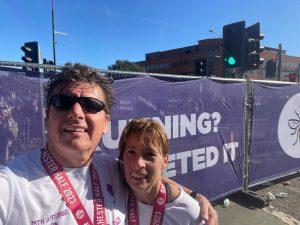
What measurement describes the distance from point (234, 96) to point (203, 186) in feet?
5.98

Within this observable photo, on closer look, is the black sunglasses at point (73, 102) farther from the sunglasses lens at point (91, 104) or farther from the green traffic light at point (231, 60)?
the green traffic light at point (231, 60)

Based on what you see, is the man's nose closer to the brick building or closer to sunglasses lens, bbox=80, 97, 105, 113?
sunglasses lens, bbox=80, 97, 105, 113

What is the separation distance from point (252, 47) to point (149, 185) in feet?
23.9

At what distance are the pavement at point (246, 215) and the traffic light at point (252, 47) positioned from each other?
4.02 m

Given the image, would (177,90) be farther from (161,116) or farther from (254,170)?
(254,170)

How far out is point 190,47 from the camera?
72.9m

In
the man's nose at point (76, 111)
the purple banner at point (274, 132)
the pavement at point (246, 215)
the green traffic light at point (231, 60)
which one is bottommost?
the pavement at point (246, 215)

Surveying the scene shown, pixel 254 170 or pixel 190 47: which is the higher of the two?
pixel 190 47

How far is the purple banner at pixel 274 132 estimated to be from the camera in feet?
20.4

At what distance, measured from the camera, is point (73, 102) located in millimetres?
1547

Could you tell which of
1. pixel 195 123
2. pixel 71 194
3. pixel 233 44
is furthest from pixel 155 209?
pixel 233 44

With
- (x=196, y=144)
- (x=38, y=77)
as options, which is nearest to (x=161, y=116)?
(x=196, y=144)

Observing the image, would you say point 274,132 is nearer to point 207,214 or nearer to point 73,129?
point 207,214

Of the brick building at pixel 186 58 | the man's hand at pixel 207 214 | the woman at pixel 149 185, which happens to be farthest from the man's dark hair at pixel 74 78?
the brick building at pixel 186 58
